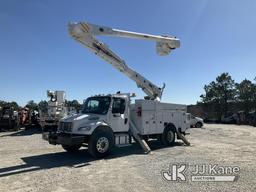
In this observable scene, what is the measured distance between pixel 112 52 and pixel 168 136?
5325 millimetres

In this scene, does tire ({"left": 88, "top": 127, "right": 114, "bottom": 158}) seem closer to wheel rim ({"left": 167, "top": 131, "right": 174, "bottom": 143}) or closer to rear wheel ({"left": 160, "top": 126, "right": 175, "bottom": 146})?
rear wheel ({"left": 160, "top": 126, "right": 175, "bottom": 146})

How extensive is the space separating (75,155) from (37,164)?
94.5 inches

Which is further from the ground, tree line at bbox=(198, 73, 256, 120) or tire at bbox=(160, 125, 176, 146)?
tree line at bbox=(198, 73, 256, 120)

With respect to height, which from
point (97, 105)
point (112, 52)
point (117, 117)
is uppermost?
point (112, 52)

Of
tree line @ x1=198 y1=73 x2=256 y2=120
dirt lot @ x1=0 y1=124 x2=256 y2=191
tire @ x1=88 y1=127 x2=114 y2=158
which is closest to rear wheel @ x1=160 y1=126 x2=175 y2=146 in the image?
dirt lot @ x1=0 y1=124 x2=256 y2=191

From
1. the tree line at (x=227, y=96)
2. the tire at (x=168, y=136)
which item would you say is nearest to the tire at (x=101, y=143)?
the tire at (x=168, y=136)

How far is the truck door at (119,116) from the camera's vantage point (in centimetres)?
1316

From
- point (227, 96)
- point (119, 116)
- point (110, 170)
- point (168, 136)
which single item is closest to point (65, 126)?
point (119, 116)

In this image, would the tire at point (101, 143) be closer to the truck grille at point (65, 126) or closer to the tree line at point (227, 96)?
the truck grille at point (65, 126)

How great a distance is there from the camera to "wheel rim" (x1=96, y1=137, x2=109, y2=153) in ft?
39.5

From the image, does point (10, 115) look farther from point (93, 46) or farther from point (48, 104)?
point (93, 46)

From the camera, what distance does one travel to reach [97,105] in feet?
43.6

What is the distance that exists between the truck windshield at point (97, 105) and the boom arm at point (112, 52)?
2599 mm

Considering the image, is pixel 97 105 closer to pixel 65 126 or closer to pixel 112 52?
pixel 65 126
